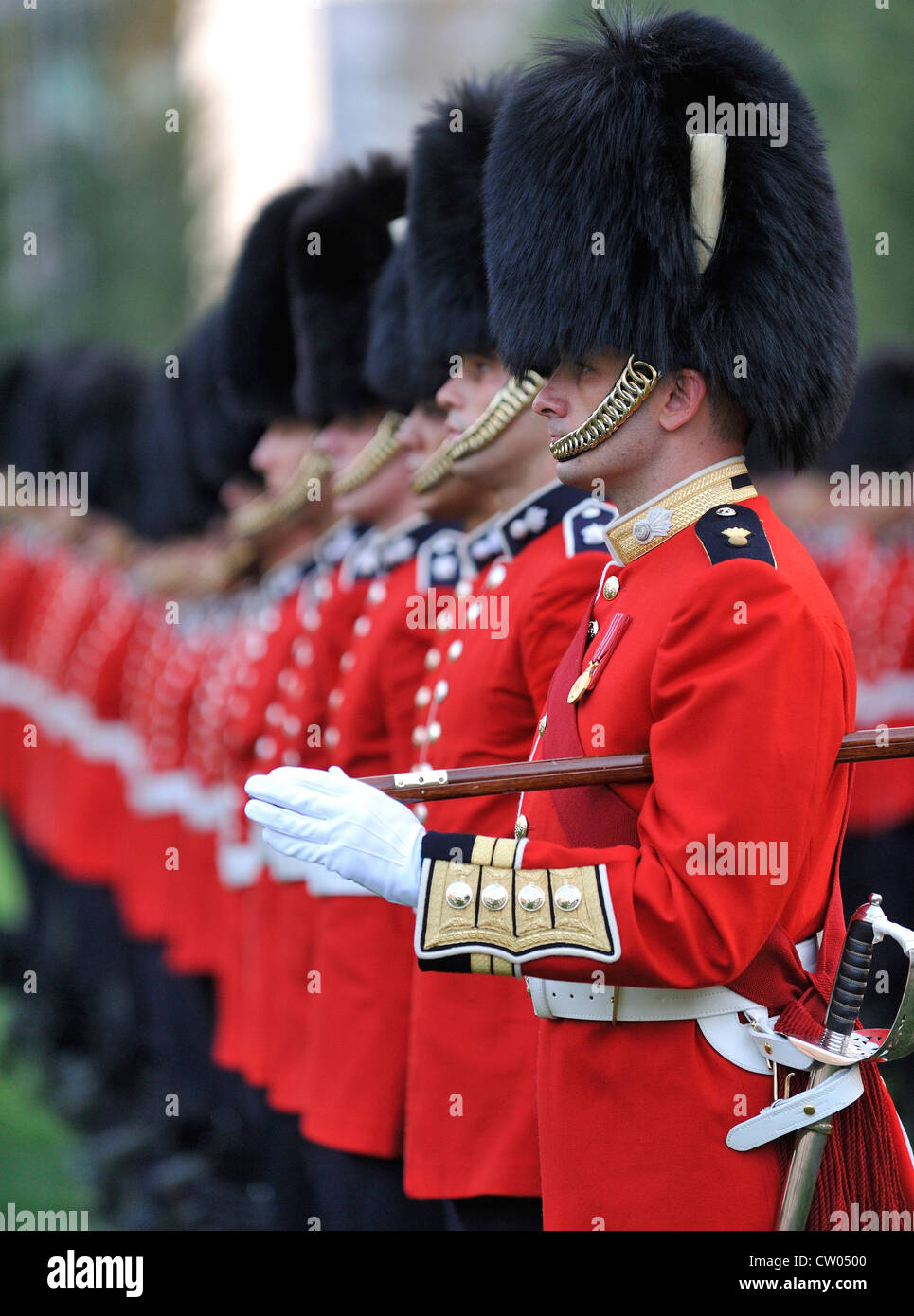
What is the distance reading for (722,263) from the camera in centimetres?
275

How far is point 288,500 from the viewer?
Answer: 5.97m

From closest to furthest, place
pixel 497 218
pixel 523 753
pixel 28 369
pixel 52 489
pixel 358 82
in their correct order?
pixel 497 218, pixel 523 753, pixel 52 489, pixel 28 369, pixel 358 82

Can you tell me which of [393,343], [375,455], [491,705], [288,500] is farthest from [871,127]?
[491,705]

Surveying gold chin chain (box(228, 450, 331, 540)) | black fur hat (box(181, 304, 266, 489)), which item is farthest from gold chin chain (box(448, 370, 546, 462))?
black fur hat (box(181, 304, 266, 489))

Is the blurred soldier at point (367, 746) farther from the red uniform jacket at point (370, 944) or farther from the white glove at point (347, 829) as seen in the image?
the white glove at point (347, 829)

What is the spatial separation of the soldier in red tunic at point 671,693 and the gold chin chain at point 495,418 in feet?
2.01

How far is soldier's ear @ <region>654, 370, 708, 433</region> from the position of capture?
2717 millimetres

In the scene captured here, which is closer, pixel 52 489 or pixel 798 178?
pixel 798 178

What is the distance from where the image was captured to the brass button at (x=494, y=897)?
8.04ft

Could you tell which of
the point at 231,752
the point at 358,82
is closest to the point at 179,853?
the point at 231,752

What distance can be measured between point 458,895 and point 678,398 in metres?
0.81
